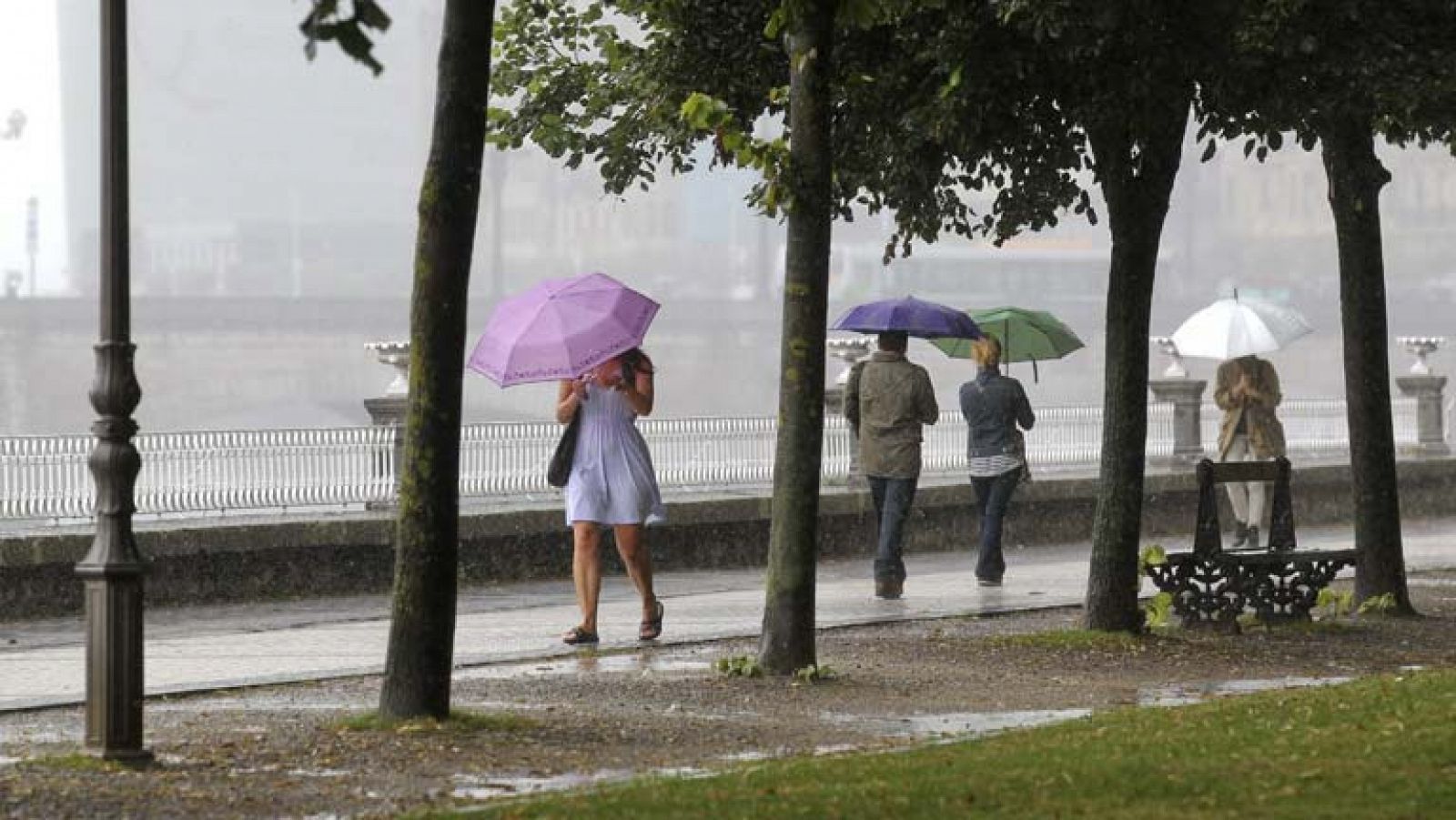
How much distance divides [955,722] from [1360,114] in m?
4.97

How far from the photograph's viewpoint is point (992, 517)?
19.2 meters

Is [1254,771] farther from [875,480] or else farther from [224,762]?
[875,480]

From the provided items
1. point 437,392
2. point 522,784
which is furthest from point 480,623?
point 522,784

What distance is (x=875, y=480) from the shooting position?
60.0 ft

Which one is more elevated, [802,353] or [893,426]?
[802,353]

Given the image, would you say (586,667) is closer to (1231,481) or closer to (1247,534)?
(1231,481)

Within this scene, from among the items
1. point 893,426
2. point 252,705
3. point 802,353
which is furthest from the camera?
point 893,426

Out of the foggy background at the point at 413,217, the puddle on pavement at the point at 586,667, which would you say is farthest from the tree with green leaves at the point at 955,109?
the foggy background at the point at 413,217

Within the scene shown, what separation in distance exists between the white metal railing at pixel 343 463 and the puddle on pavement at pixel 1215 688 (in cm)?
724

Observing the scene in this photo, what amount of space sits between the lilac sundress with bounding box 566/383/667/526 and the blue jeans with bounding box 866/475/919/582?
3533 mm

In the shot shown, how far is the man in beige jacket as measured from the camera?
59.0ft

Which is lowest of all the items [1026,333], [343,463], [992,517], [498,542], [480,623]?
[480,623]

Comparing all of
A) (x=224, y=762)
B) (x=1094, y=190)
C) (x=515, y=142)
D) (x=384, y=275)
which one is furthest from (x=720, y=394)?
(x=224, y=762)

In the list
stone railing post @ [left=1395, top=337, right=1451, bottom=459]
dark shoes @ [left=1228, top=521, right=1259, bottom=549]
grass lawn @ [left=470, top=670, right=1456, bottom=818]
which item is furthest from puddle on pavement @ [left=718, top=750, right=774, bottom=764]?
stone railing post @ [left=1395, top=337, right=1451, bottom=459]
